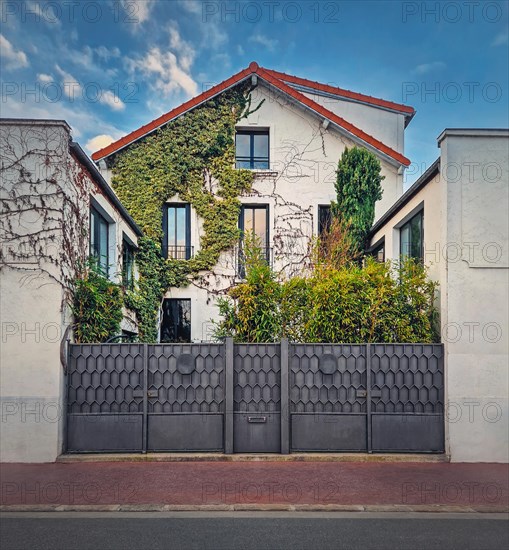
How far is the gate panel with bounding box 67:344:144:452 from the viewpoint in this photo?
26.5ft

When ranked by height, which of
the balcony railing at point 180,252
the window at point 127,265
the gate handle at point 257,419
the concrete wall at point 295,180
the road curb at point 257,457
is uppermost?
the concrete wall at point 295,180

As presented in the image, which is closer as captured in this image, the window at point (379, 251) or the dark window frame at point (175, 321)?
the window at point (379, 251)

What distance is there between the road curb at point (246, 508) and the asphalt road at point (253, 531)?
4.2 inches

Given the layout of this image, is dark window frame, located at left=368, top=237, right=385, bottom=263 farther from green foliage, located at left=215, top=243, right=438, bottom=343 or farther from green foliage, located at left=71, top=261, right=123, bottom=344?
green foliage, located at left=71, top=261, right=123, bottom=344

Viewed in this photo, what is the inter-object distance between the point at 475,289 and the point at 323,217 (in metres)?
8.83

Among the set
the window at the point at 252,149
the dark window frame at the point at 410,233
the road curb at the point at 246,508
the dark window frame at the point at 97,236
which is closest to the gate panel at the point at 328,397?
the road curb at the point at 246,508

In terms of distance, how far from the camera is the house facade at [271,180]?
1633 centimetres

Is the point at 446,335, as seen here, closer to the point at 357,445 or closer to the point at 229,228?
the point at 357,445

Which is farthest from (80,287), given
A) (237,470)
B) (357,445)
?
(357,445)

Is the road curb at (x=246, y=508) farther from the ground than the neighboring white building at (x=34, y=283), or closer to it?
closer to it

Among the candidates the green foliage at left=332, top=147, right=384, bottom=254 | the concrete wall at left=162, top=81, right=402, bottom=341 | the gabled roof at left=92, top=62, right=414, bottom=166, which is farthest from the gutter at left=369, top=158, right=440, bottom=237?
the gabled roof at left=92, top=62, right=414, bottom=166

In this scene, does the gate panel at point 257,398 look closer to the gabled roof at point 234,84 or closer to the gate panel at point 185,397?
the gate panel at point 185,397

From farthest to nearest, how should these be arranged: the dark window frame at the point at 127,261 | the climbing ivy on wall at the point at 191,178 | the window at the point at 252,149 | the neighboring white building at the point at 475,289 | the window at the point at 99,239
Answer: the window at the point at 252,149
the climbing ivy on wall at the point at 191,178
the dark window frame at the point at 127,261
the window at the point at 99,239
the neighboring white building at the point at 475,289

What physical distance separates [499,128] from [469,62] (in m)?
4.13
